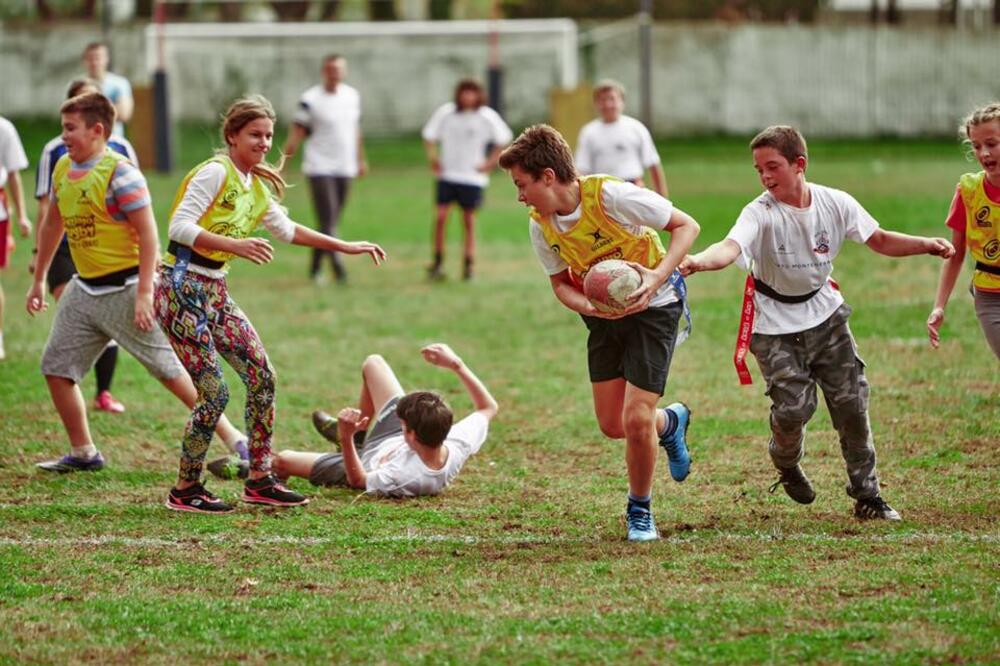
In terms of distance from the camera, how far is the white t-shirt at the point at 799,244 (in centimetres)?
658

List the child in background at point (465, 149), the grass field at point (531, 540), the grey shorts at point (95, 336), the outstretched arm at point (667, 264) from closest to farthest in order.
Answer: the grass field at point (531, 540) → the outstretched arm at point (667, 264) → the grey shorts at point (95, 336) → the child in background at point (465, 149)

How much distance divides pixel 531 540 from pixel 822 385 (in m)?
1.51

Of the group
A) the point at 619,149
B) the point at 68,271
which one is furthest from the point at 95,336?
the point at 619,149

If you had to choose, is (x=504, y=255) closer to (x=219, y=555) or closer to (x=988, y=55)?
(x=219, y=555)

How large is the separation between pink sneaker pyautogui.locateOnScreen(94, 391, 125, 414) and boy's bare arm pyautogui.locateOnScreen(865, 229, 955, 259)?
5.23 metres

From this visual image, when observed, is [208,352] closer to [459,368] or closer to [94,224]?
[94,224]

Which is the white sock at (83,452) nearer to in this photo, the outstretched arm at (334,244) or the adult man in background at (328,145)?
the outstretched arm at (334,244)

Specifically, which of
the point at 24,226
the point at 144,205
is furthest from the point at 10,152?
the point at 144,205

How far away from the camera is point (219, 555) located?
6387 mm

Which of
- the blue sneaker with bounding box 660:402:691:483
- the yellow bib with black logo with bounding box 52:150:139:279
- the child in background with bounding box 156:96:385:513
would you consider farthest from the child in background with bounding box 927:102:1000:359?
the yellow bib with black logo with bounding box 52:150:139:279

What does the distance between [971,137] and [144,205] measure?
4019mm

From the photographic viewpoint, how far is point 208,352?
7.02 meters

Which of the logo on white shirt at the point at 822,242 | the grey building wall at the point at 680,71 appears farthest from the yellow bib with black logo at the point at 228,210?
the grey building wall at the point at 680,71

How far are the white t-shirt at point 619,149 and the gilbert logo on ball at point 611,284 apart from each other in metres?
8.62
